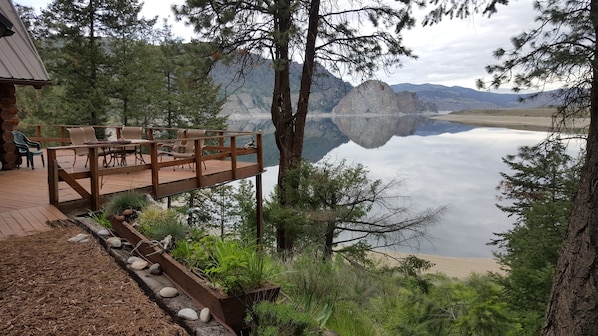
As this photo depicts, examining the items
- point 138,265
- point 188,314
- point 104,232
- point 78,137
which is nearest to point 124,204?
point 104,232

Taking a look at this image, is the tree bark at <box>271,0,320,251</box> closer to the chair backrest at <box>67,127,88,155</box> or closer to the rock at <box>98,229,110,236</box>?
the chair backrest at <box>67,127,88,155</box>

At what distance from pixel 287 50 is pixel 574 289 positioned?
25.9 ft

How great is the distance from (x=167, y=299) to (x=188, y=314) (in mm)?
335

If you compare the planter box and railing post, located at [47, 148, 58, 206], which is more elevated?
railing post, located at [47, 148, 58, 206]

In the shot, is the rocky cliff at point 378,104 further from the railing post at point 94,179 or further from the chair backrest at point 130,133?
the railing post at point 94,179

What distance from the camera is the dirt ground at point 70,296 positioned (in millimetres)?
2512

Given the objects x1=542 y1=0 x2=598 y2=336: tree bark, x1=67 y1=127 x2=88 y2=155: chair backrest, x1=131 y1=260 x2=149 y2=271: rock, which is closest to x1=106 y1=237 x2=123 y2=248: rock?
x1=131 y1=260 x2=149 y2=271: rock

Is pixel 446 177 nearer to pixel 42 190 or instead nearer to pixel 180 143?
pixel 180 143

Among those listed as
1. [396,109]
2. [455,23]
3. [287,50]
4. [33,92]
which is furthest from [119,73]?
Result: [396,109]

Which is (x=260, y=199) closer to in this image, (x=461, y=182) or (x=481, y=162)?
(x=461, y=182)

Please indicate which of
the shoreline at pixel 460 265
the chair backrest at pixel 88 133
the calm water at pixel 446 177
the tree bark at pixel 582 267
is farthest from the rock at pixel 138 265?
the shoreline at pixel 460 265

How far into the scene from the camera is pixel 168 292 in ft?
9.55

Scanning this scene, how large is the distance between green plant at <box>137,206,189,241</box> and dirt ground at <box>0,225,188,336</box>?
1.37 ft

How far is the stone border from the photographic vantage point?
2508 millimetres
